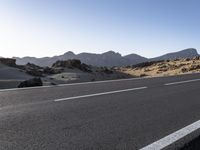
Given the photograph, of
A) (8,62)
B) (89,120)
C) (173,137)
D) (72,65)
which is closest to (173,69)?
(72,65)

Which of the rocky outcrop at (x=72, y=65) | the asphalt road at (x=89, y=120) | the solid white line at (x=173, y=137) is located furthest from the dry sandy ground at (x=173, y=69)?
the solid white line at (x=173, y=137)

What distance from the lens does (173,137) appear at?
5.53 metres

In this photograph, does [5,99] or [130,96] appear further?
[130,96]

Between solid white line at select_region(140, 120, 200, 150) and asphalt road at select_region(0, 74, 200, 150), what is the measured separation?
0.10m

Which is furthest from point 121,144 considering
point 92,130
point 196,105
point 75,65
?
point 75,65

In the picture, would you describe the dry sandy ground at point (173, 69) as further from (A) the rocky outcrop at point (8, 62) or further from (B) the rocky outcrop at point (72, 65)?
(A) the rocky outcrop at point (8, 62)

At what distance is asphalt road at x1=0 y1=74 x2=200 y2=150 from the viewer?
199 inches

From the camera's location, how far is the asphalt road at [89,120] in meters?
5.05

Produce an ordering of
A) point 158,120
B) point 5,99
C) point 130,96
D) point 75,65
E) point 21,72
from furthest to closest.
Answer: point 75,65, point 21,72, point 130,96, point 5,99, point 158,120

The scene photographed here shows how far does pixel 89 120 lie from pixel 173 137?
1599mm

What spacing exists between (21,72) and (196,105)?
32.8 metres

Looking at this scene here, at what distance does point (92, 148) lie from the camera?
15.8 ft

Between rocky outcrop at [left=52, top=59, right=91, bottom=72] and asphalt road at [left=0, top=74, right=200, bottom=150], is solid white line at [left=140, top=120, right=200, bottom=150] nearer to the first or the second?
asphalt road at [left=0, top=74, right=200, bottom=150]

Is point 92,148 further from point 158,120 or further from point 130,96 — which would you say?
point 130,96
